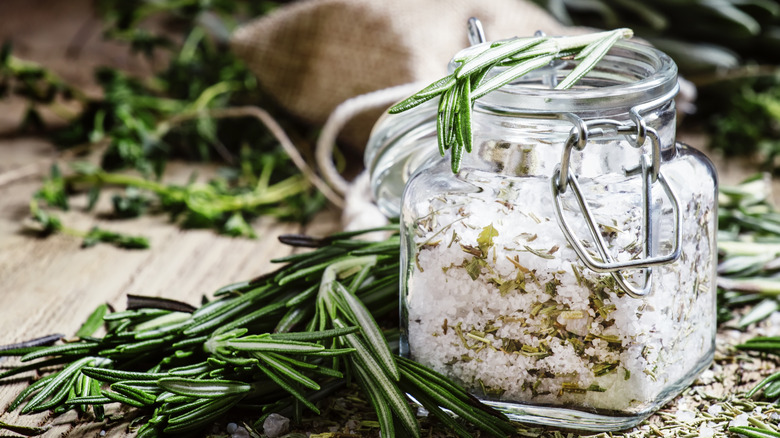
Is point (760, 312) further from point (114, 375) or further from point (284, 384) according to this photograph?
point (114, 375)

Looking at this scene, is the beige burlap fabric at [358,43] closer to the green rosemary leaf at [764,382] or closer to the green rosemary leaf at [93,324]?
the green rosemary leaf at [93,324]

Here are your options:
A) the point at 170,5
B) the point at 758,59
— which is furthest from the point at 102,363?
the point at 758,59

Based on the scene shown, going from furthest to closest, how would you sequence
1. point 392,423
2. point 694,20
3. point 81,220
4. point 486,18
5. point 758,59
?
point 758,59
point 694,20
point 486,18
point 81,220
point 392,423

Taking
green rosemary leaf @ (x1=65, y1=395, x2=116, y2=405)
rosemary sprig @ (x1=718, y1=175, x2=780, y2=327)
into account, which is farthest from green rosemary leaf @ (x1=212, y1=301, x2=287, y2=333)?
rosemary sprig @ (x1=718, y1=175, x2=780, y2=327)

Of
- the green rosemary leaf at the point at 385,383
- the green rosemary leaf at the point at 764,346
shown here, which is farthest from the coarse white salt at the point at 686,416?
the green rosemary leaf at the point at 385,383

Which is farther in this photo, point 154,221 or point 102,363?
point 154,221

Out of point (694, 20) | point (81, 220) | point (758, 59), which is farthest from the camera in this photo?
point (758, 59)

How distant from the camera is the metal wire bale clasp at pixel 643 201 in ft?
1.80

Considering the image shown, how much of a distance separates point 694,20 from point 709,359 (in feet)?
3.25

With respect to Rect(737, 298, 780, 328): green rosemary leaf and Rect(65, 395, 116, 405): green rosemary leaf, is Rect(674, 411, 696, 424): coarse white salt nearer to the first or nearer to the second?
Rect(737, 298, 780, 328): green rosemary leaf

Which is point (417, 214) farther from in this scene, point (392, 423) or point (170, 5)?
point (170, 5)

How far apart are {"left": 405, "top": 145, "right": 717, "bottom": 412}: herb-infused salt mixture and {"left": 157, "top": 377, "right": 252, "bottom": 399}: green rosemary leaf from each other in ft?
0.53

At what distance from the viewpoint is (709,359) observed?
0.70 meters

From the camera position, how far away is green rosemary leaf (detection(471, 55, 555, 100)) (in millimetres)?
564
